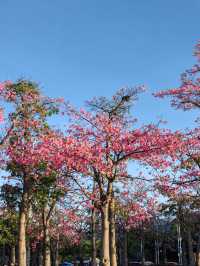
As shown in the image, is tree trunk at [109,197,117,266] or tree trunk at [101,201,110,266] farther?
tree trunk at [109,197,117,266]

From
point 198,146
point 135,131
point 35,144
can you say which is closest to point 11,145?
point 35,144

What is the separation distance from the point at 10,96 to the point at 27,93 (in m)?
2.01

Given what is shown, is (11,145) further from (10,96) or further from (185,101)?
(185,101)

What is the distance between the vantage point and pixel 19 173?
92.7 ft

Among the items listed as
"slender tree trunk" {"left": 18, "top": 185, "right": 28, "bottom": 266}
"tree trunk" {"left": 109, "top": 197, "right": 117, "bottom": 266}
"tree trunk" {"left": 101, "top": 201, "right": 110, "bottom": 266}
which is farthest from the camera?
"slender tree trunk" {"left": 18, "top": 185, "right": 28, "bottom": 266}

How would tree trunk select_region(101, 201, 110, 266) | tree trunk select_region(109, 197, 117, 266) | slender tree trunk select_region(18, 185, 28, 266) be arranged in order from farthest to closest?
slender tree trunk select_region(18, 185, 28, 266) → tree trunk select_region(109, 197, 117, 266) → tree trunk select_region(101, 201, 110, 266)

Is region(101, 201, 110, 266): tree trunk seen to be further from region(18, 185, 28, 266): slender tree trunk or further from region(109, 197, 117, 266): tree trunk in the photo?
region(18, 185, 28, 266): slender tree trunk

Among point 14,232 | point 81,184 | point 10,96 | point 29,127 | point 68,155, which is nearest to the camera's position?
point 68,155

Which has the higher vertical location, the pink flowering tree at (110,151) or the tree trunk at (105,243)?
the pink flowering tree at (110,151)

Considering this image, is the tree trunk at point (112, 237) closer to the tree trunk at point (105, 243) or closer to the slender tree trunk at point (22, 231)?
the tree trunk at point (105, 243)

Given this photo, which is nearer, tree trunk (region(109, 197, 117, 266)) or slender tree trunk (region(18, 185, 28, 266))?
tree trunk (region(109, 197, 117, 266))

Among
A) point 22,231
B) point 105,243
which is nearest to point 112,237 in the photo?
point 22,231

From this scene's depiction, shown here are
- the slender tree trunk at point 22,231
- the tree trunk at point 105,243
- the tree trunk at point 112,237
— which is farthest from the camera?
the slender tree trunk at point 22,231

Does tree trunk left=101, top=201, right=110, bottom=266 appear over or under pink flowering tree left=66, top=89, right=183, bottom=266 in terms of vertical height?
under
